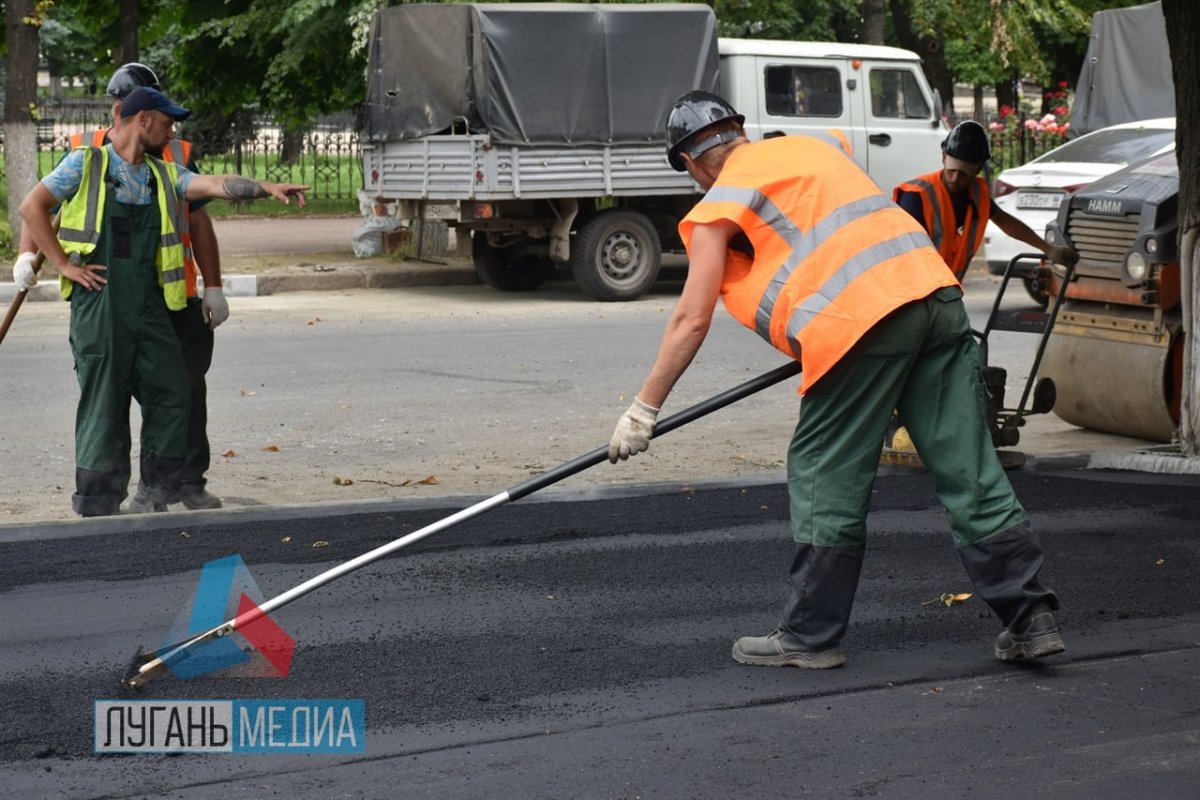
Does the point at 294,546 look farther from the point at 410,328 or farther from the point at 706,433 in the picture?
the point at 410,328


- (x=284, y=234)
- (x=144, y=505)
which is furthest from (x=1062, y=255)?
(x=284, y=234)

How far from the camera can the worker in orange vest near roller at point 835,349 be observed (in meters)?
4.34

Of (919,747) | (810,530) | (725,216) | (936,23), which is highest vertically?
(936,23)

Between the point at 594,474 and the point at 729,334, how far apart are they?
5.07 m

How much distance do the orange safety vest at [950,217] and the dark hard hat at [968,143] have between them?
15 cm

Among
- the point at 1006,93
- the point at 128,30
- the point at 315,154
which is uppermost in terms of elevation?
the point at 1006,93

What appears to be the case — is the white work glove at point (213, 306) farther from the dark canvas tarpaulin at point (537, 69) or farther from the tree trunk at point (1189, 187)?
the dark canvas tarpaulin at point (537, 69)

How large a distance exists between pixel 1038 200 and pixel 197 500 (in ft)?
31.8

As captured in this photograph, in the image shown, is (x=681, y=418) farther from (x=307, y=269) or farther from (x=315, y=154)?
(x=315, y=154)

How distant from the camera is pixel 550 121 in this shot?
15.5m

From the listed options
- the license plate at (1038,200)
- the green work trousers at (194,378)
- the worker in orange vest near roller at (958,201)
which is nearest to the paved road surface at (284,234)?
the license plate at (1038,200)

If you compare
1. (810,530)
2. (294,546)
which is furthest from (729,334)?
(810,530)

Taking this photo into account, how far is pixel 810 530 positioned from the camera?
4.49 m

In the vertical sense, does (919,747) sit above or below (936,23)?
below
